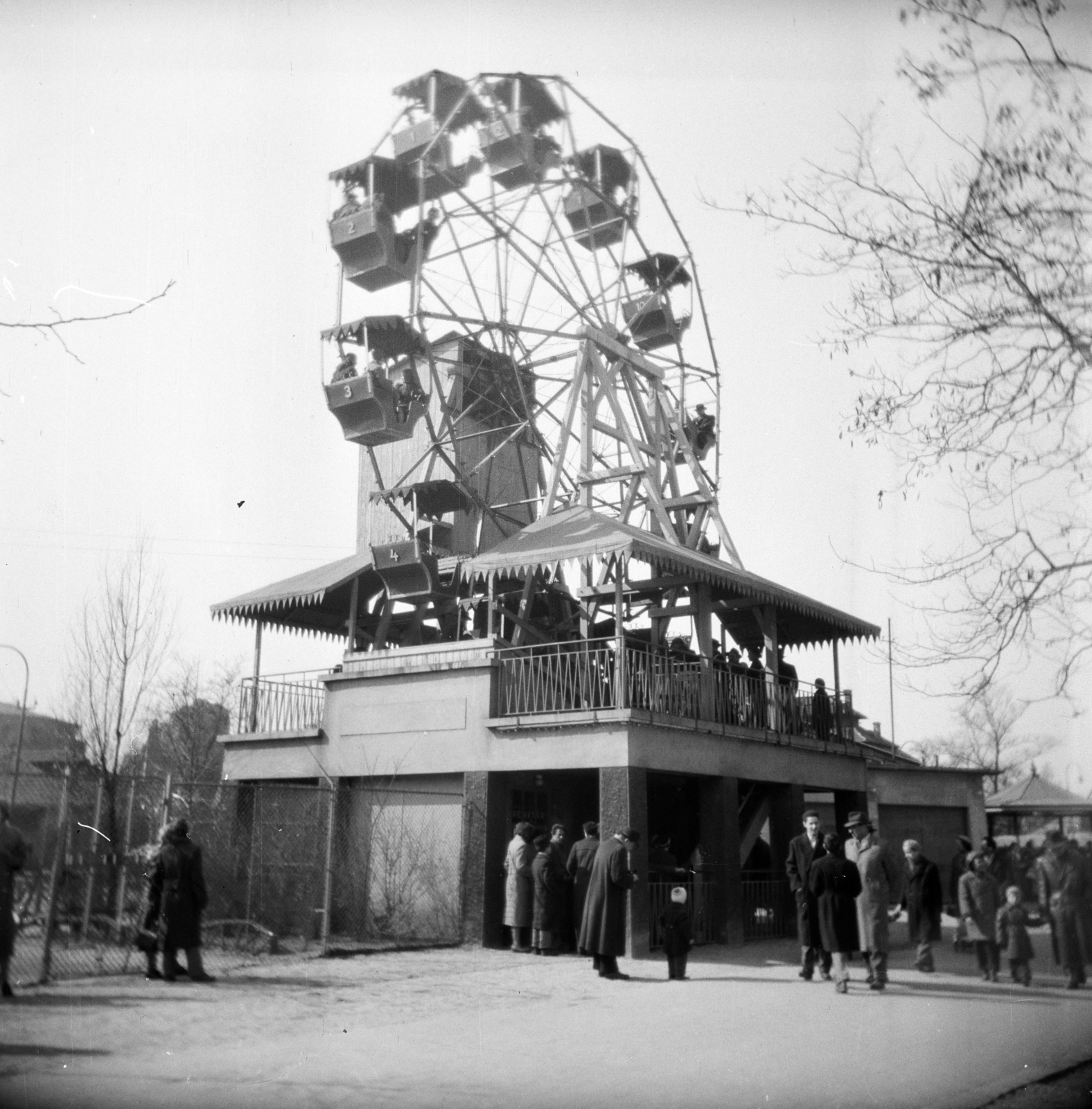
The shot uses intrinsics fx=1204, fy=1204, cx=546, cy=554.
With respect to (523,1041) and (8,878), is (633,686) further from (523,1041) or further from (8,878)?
(8,878)

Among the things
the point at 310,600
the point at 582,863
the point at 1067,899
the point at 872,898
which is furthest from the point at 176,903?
the point at 310,600

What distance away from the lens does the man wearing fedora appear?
1150cm

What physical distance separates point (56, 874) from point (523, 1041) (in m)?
3.97

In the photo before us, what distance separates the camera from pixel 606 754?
1528 centimetres

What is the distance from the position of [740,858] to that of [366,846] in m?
5.31

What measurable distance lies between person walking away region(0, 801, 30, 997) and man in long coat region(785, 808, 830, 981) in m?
7.21

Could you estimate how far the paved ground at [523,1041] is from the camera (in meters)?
7.00

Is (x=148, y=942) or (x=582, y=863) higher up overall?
(x=582, y=863)

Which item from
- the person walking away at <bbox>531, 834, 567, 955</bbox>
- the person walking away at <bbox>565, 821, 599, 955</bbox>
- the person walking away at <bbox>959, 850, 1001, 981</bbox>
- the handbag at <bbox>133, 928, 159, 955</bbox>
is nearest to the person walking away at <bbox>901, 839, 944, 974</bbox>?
the person walking away at <bbox>959, 850, 1001, 981</bbox>

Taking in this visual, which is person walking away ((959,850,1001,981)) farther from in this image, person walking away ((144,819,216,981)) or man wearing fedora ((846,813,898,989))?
person walking away ((144,819,216,981))

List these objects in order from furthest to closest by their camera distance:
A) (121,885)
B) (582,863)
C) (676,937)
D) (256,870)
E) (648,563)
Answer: (648,563) < (256,870) < (582,863) < (676,937) < (121,885)

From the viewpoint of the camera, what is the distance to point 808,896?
12070 mm

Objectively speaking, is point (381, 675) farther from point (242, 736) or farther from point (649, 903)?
Result: point (649, 903)

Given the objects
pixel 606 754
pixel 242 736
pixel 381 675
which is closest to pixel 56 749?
pixel 242 736
